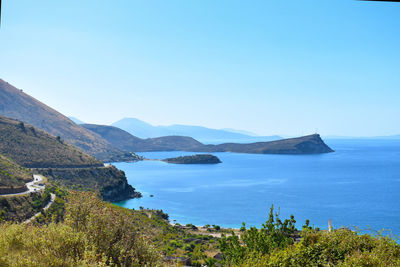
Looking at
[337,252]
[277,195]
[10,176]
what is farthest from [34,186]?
[277,195]

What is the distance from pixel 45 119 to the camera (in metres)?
139

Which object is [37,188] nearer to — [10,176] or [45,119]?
[10,176]

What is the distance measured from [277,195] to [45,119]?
107543mm

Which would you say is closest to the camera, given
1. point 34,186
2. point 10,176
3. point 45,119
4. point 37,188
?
point 10,176

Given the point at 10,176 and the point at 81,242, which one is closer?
the point at 81,242

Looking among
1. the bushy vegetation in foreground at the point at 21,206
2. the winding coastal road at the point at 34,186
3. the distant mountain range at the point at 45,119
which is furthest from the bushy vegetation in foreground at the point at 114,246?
the distant mountain range at the point at 45,119

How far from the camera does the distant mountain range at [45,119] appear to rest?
5251 inches

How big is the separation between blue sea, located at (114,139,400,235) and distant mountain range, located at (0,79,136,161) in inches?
1381

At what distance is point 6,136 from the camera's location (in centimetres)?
6481

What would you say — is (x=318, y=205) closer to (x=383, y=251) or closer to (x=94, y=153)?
(x=383, y=251)

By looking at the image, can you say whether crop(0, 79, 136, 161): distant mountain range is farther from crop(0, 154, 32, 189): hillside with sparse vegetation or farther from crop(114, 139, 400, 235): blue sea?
crop(0, 154, 32, 189): hillside with sparse vegetation

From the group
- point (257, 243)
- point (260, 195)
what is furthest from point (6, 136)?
point (257, 243)

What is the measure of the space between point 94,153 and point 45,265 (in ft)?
450

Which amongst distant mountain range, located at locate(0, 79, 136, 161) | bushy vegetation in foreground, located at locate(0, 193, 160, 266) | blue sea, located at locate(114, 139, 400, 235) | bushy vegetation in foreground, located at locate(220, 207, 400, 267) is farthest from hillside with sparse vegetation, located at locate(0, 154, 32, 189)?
distant mountain range, located at locate(0, 79, 136, 161)
